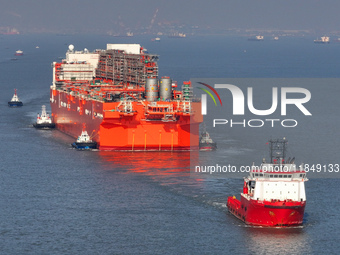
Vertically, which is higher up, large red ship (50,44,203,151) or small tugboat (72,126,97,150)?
large red ship (50,44,203,151)

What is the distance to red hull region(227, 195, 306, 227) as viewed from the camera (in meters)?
60.1

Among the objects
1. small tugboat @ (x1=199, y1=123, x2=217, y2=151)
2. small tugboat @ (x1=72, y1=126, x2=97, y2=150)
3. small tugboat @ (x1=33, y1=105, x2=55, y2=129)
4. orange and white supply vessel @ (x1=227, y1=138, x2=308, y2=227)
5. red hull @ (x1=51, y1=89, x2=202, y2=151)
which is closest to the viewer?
orange and white supply vessel @ (x1=227, y1=138, x2=308, y2=227)

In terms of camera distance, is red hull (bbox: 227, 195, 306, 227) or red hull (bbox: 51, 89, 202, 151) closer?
red hull (bbox: 227, 195, 306, 227)

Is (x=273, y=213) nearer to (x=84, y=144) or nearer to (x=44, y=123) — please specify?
(x=84, y=144)

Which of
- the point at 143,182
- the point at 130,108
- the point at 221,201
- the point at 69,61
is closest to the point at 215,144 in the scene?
the point at 130,108

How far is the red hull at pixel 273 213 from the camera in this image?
6006 centimetres

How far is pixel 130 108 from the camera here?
90750 mm

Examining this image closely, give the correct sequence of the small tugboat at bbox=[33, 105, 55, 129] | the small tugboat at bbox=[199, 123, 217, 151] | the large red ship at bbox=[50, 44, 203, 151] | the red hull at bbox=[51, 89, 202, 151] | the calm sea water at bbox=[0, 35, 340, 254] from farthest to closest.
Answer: the small tugboat at bbox=[33, 105, 55, 129], the small tugboat at bbox=[199, 123, 217, 151], the red hull at bbox=[51, 89, 202, 151], the large red ship at bbox=[50, 44, 203, 151], the calm sea water at bbox=[0, 35, 340, 254]

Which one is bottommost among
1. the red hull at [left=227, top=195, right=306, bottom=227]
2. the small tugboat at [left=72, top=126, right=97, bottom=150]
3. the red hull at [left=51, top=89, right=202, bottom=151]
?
the red hull at [left=227, top=195, right=306, bottom=227]

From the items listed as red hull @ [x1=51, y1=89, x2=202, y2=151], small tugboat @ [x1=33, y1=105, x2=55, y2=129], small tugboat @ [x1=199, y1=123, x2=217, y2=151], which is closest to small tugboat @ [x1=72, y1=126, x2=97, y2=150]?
red hull @ [x1=51, y1=89, x2=202, y2=151]

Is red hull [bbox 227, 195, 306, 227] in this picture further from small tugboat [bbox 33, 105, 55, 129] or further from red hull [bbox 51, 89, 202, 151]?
small tugboat [bbox 33, 105, 55, 129]

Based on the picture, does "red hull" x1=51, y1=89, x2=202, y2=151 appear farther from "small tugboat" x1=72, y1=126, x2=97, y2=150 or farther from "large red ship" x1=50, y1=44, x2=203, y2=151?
"small tugboat" x1=72, y1=126, x2=97, y2=150

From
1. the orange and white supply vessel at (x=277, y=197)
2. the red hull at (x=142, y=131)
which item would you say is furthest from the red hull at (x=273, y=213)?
the red hull at (x=142, y=131)

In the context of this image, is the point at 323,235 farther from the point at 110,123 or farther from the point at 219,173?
the point at 110,123
